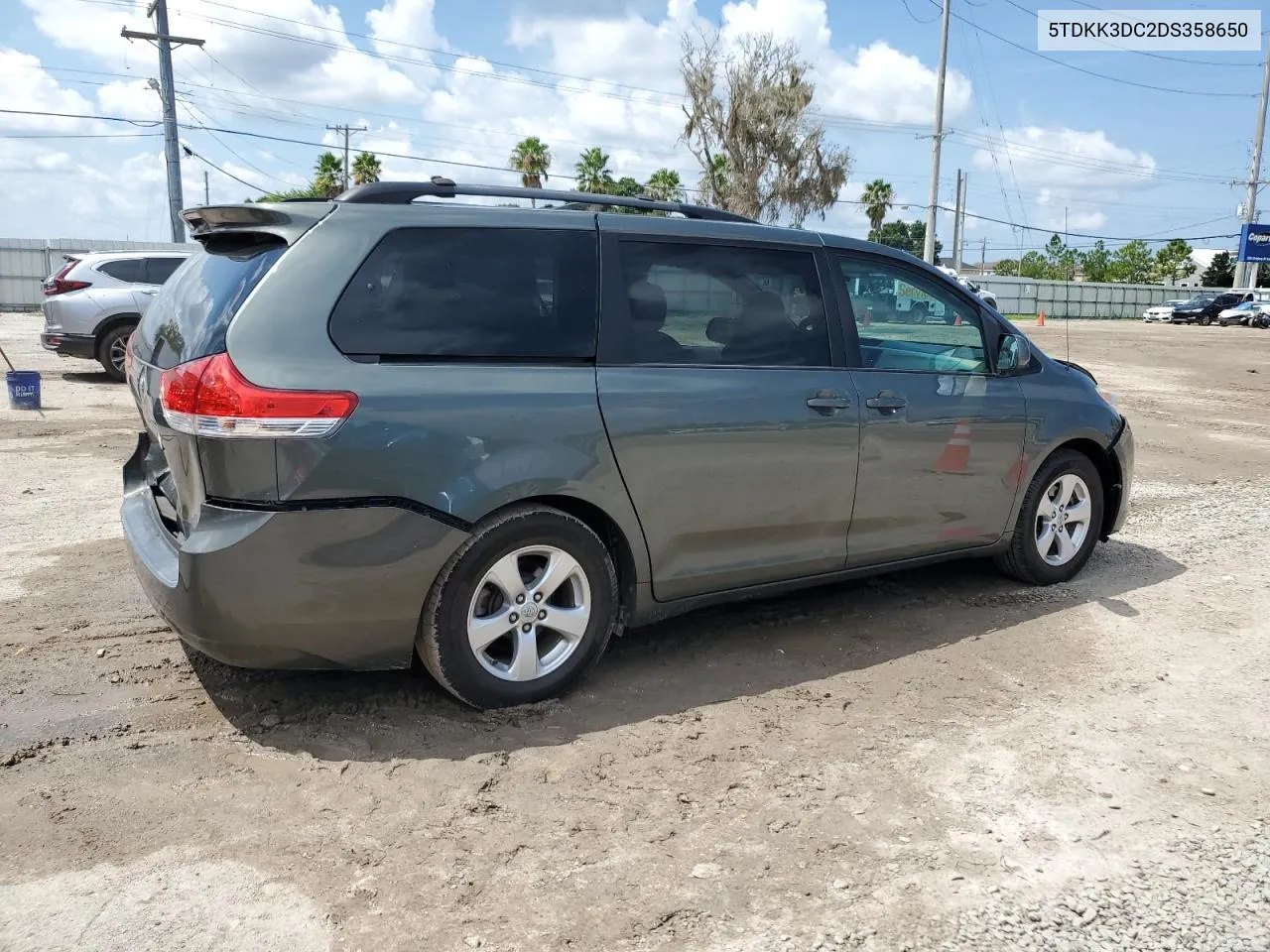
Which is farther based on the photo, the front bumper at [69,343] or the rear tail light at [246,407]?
the front bumper at [69,343]

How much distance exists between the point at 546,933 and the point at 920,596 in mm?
3231

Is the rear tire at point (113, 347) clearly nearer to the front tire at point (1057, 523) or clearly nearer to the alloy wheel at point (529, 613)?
the alloy wheel at point (529, 613)

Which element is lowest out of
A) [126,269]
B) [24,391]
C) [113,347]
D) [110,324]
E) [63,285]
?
[24,391]

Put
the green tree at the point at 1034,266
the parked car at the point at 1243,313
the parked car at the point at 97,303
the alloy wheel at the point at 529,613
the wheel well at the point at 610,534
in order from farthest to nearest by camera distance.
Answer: the green tree at the point at 1034,266, the parked car at the point at 1243,313, the parked car at the point at 97,303, the wheel well at the point at 610,534, the alloy wheel at the point at 529,613

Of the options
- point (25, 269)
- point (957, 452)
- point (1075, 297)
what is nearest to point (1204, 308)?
point (1075, 297)

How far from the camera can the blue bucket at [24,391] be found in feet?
34.4

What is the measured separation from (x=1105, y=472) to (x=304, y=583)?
4.32 m

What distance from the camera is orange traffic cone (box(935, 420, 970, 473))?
4691 mm

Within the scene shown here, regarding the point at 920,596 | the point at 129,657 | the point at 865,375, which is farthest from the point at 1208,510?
the point at 129,657

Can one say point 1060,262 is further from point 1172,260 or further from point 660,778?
point 660,778

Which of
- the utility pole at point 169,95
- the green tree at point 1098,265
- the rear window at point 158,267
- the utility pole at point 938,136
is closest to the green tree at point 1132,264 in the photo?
the green tree at point 1098,265

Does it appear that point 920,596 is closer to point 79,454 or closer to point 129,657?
point 129,657

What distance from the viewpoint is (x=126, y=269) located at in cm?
1302

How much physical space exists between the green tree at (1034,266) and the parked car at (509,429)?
305 feet
